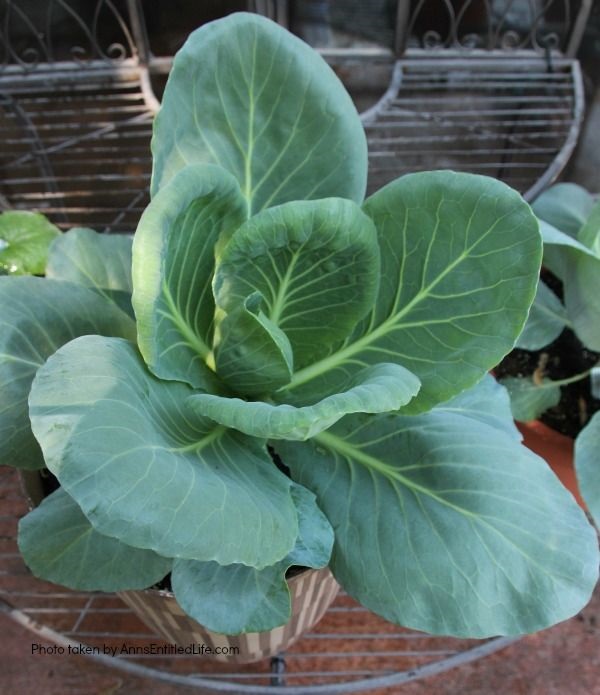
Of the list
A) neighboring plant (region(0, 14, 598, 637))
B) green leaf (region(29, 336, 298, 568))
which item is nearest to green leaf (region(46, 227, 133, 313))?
neighboring plant (region(0, 14, 598, 637))

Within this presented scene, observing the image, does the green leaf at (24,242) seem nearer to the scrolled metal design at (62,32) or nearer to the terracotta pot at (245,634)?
the terracotta pot at (245,634)

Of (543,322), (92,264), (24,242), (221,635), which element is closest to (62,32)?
(24,242)

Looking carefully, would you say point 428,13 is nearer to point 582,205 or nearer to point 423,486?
point 582,205

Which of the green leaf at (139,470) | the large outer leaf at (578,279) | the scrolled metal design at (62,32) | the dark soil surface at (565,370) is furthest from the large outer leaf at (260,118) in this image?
the scrolled metal design at (62,32)

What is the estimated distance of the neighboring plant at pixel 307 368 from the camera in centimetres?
40

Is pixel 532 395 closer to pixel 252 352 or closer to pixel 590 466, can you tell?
pixel 590 466

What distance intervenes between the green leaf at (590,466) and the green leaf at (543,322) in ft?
0.38

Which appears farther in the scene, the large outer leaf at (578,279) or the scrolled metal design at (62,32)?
the scrolled metal design at (62,32)

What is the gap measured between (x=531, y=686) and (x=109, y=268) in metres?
0.64

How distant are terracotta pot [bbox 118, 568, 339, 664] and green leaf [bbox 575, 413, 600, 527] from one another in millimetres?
237

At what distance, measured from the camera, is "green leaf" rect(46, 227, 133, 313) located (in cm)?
52

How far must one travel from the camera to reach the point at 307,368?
0.52 meters

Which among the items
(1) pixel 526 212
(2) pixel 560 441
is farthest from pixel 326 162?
(2) pixel 560 441

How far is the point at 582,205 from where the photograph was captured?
0.82 m
